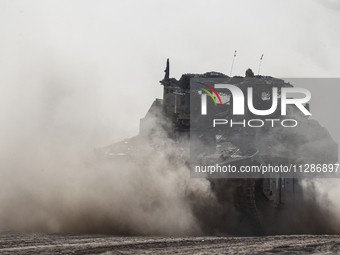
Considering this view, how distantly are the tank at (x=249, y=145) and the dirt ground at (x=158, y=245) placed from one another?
545cm

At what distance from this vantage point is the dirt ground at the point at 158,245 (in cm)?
1334

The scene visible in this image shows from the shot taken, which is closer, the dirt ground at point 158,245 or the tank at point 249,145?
the dirt ground at point 158,245

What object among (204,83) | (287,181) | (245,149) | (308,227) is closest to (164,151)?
(245,149)

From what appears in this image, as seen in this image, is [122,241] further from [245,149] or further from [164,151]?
[245,149]

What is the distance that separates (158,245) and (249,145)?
11134mm

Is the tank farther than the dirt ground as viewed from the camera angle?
Yes

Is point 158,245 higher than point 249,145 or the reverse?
the reverse

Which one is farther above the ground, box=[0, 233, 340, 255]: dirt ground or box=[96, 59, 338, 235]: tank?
box=[96, 59, 338, 235]: tank

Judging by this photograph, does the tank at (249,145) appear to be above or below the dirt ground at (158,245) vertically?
above

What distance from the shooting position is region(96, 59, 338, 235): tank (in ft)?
70.9

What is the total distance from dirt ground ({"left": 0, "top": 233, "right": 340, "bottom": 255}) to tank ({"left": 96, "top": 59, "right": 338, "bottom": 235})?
17.9 feet

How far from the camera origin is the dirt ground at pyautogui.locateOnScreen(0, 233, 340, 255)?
525 inches

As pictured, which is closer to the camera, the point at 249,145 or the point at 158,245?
the point at 158,245

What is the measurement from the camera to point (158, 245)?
14.6 metres
